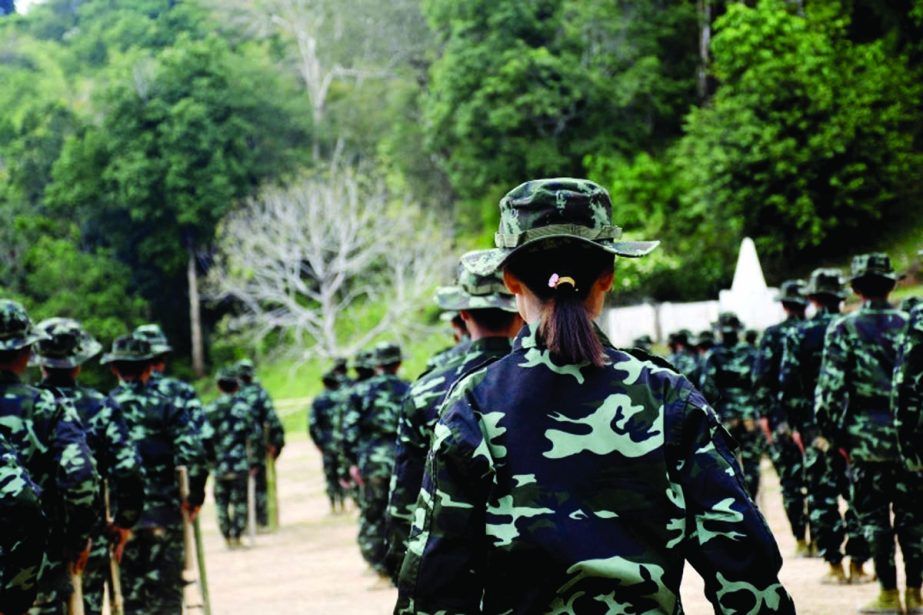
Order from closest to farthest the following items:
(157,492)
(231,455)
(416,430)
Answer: (416,430), (157,492), (231,455)

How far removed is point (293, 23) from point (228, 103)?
10.3 meters

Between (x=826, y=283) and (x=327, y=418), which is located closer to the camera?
(x=826, y=283)

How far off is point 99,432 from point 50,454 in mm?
1709

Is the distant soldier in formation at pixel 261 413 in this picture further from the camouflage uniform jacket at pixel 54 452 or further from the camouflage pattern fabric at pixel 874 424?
the camouflage uniform jacket at pixel 54 452

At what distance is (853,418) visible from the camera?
8742 millimetres

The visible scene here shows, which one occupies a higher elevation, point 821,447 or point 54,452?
point 54,452

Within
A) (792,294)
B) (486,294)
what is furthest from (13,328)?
(792,294)

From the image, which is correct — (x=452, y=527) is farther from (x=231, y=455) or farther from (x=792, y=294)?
(x=231, y=455)

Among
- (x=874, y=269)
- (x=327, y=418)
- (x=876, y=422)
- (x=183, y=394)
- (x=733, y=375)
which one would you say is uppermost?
(x=874, y=269)

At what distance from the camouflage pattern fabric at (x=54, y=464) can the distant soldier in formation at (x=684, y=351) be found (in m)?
9.71

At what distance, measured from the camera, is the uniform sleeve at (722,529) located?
3123mm

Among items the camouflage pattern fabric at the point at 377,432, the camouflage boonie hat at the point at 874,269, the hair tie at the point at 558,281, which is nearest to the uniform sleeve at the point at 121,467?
the camouflage pattern fabric at the point at 377,432

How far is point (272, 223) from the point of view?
45.1m

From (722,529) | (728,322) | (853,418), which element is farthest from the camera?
(728,322)
